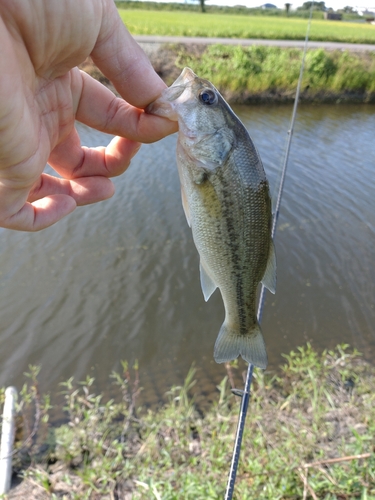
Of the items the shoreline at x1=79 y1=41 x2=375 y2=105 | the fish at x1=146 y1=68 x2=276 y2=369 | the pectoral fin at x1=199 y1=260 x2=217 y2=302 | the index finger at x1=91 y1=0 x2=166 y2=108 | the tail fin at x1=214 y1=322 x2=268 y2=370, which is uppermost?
the shoreline at x1=79 y1=41 x2=375 y2=105

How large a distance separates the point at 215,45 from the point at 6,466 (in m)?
20.2

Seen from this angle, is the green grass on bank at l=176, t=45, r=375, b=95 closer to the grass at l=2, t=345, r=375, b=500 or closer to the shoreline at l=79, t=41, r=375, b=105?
the shoreline at l=79, t=41, r=375, b=105

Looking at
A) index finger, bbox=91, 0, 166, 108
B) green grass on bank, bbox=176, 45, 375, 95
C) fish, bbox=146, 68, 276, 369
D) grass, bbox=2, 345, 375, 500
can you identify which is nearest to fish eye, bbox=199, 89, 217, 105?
fish, bbox=146, 68, 276, 369

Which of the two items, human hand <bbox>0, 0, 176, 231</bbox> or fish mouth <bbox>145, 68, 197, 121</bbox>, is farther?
fish mouth <bbox>145, 68, 197, 121</bbox>

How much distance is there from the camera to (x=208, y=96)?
1.94 meters

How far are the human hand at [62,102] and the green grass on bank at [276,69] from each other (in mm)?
15602

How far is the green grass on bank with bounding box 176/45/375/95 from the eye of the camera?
17.0 meters

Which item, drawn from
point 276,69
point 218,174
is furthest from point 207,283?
point 276,69

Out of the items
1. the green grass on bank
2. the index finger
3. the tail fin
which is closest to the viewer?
the index finger

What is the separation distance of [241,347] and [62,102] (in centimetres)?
179

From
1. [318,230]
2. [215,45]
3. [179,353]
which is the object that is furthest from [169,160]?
[215,45]

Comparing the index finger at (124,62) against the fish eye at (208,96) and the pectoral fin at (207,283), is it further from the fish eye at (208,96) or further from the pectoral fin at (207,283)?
the pectoral fin at (207,283)

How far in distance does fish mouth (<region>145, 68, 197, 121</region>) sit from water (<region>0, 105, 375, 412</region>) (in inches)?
158

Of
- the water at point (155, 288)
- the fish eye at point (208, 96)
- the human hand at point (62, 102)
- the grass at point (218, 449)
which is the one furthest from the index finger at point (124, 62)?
the water at point (155, 288)
